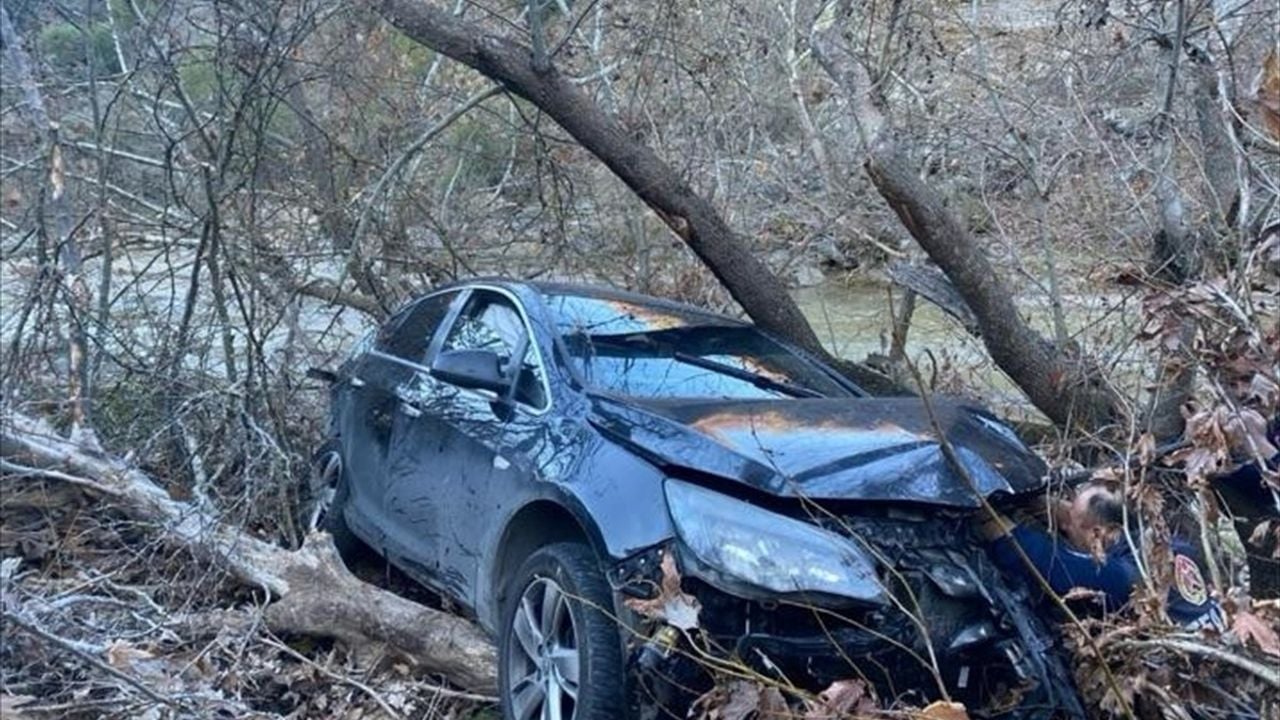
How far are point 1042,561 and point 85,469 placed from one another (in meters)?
4.17

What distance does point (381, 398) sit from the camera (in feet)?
21.1

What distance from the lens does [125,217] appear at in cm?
910

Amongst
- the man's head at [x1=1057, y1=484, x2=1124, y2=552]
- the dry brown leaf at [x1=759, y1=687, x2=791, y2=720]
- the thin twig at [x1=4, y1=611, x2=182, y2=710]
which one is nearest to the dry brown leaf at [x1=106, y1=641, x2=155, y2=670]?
the thin twig at [x1=4, y1=611, x2=182, y2=710]

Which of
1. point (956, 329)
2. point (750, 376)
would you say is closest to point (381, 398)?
point (750, 376)

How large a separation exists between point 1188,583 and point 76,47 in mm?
7221

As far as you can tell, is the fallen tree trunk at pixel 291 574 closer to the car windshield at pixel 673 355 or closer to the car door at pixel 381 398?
the car door at pixel 381 398

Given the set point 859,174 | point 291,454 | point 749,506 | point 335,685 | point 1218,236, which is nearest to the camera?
point 749,506

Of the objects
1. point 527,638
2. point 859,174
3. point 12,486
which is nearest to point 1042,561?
point 527,638

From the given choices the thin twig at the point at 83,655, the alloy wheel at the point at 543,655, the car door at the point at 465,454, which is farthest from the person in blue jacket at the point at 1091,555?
the thin twig at the point at 83,655

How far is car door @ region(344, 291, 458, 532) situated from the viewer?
6.23 meters

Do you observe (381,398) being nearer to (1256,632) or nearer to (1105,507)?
(1105,507)

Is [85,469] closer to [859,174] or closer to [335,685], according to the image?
[335,685]

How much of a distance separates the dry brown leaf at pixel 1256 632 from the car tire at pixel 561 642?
177cm

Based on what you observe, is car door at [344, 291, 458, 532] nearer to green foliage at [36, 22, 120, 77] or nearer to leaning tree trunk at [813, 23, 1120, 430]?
leaning tree trunk at [813, 23, 1120, 430]
